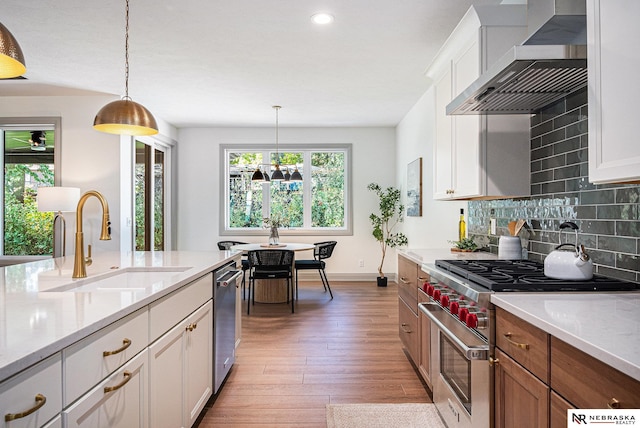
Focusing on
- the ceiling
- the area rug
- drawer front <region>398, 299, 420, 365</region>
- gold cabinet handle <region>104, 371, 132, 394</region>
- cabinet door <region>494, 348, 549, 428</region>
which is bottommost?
the area rug

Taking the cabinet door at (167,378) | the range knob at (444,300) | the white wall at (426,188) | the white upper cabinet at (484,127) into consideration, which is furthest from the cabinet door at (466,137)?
the cabinet door at (167,378)

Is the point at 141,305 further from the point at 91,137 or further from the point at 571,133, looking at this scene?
the point at 91,137

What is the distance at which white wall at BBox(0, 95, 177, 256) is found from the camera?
5152 millimetres

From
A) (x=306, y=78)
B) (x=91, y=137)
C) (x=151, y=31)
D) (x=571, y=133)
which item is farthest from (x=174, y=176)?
(x=571, y=133)

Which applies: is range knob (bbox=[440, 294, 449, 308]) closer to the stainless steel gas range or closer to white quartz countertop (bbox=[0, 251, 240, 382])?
the stainless steel gas range

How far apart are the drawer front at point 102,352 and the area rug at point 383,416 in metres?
1.32

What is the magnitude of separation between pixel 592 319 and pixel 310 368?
2.32 meters

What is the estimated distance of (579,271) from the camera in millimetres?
1773

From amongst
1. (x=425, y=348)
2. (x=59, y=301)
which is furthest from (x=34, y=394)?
(x=425, y=348)

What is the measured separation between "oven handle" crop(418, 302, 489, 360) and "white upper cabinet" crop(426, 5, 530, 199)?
75 cm

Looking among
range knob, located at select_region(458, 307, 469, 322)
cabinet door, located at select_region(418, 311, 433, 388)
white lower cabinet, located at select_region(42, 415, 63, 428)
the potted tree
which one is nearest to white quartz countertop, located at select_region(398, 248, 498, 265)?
cabinet door, located at select_region(418, 311, 433, 388)

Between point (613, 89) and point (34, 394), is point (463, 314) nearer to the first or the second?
point (613, 89)

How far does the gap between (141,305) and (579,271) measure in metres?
1.73

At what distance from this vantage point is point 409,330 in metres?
3.14
